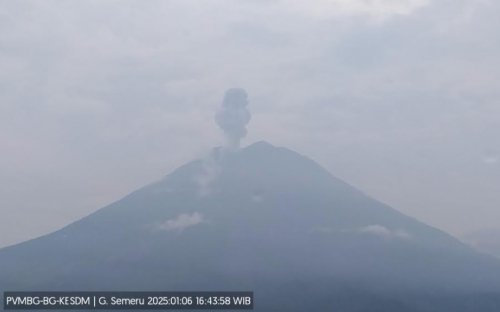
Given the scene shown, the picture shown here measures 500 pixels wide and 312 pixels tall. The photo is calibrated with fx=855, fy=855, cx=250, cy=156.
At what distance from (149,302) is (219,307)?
550 mm

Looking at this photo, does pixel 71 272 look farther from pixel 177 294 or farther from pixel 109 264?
pixel 177 294

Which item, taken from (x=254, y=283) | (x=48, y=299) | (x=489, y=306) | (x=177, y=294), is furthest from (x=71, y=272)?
(x=489, y=306)

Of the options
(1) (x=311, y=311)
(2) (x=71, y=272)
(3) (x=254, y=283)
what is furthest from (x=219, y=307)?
(2) (x=71, y=272)

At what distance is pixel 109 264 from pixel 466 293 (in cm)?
288

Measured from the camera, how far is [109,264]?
6695 mm

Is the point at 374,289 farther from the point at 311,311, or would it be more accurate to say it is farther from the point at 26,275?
the point at 26,275

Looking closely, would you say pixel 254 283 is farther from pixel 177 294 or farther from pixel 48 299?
pixel 48 299

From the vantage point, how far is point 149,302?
21.9ft

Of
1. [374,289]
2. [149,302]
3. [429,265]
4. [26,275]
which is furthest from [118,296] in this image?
[429,265]

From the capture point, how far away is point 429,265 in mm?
6945

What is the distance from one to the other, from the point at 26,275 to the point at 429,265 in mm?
3242

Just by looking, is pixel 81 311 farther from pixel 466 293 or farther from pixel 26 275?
pixel 466 293

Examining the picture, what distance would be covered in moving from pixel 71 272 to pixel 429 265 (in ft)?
9.42

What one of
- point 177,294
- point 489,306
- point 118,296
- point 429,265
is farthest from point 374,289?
point 118,296
